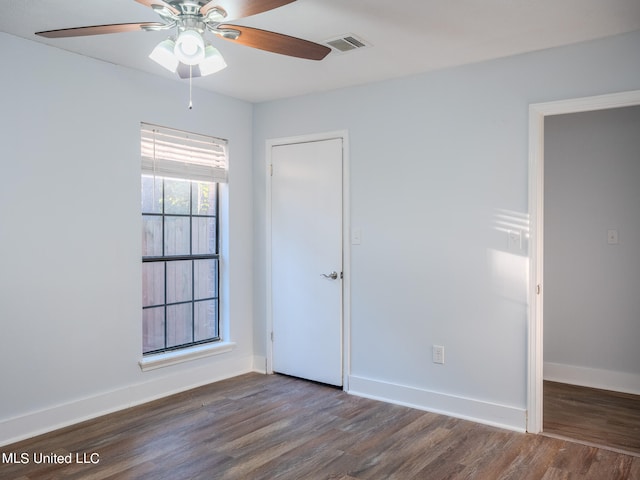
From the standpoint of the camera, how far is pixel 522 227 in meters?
3.23

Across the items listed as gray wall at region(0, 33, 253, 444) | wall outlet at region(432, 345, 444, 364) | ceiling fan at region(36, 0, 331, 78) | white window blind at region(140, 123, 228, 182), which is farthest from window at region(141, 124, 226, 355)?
wall outlet at region(432, 345, 444, 364)

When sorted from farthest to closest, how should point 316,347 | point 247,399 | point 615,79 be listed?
1. point 316,347
2. point 247,399
3. point 615,79

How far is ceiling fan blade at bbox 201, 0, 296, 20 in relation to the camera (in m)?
1.91

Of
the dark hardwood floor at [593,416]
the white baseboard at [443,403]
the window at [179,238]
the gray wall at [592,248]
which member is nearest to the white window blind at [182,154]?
the window at [179,238]

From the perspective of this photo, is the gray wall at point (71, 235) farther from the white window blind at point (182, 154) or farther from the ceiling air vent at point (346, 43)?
the ceiling air vent at point (346, 43)

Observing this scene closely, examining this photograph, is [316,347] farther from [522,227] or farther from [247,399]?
[522,227]

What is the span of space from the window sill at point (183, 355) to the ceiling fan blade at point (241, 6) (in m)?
2.59

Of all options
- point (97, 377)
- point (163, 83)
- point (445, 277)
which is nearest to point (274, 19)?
point (163, 83)

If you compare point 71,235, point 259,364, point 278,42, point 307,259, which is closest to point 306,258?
point 307,259

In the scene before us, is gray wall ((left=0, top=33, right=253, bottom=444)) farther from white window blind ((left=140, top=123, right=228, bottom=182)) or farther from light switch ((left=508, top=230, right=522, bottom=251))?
light switch ((left=508, top=230, right=522, bottom=251))

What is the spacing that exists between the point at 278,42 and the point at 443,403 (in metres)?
2.61

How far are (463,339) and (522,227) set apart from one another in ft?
2.82

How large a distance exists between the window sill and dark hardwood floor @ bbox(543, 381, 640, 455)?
253cm

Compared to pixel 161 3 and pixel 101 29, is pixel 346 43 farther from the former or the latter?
pixel 101 29
